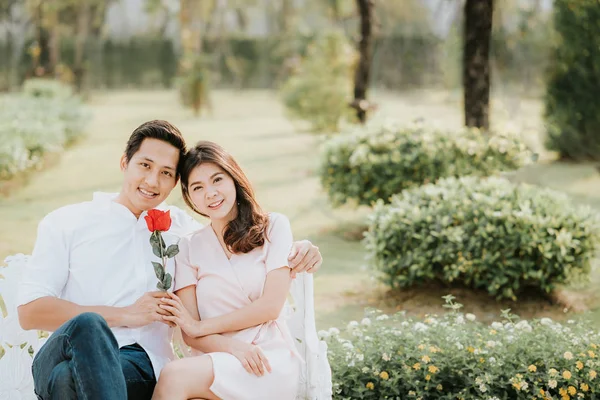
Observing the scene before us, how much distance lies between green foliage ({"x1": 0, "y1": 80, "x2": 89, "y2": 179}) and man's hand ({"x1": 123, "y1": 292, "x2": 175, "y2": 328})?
7716 mm

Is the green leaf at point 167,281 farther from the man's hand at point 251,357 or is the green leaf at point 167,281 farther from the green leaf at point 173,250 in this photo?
the man's hand at point 251,357

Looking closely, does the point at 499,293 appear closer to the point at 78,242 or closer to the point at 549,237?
the point at 549,237

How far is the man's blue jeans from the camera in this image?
2.42 metres

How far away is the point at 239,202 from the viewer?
3.01 metres

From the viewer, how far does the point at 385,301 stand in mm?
5898

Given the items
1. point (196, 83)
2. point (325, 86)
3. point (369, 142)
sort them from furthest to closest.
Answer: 1. point (196, 83)
2. point (325, 86)
3. point (369, 142)

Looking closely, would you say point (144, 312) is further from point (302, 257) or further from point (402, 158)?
point (402, 158)

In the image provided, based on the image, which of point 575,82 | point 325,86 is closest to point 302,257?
point 575,82

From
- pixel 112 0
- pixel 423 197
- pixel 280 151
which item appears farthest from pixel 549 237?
pixel 112 0

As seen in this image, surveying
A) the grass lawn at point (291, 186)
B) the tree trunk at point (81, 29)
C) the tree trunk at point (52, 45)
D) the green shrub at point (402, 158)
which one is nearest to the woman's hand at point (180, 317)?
the grass lawn at point (291, 186)

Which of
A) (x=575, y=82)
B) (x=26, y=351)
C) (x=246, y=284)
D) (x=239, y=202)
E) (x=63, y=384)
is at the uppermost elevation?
(x=239, y=202)

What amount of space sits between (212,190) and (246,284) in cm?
36

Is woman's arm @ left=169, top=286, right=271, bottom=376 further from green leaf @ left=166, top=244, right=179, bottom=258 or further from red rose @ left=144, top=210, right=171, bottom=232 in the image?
red rose @ left=144, top=210, right=171, bottom=232

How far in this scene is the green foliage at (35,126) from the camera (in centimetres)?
1021
